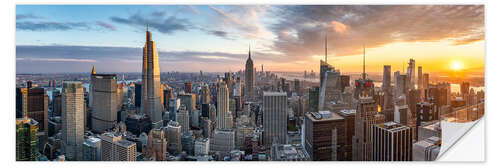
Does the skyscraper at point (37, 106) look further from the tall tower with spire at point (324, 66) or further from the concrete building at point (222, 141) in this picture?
the tall tower with spire at point (324, 66)

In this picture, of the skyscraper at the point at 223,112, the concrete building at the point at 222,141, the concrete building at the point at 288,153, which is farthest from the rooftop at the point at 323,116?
the skyscraper at the point at 223,112

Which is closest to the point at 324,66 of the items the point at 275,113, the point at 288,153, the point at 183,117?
the point at 288,153

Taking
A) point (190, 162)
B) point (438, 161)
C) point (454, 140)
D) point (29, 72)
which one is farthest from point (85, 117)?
point (454, 140)

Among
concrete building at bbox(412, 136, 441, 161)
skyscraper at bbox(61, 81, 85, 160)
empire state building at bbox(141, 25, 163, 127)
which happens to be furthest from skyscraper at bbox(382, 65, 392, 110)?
skyscraper at bbox(61, 81, 85, 160)

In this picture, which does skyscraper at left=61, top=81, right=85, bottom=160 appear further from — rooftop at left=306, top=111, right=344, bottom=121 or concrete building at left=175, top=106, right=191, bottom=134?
rooftop at left=306, top=111, right=344, bottom=121

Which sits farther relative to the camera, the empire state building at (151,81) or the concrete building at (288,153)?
the empire state building at (151,81)
